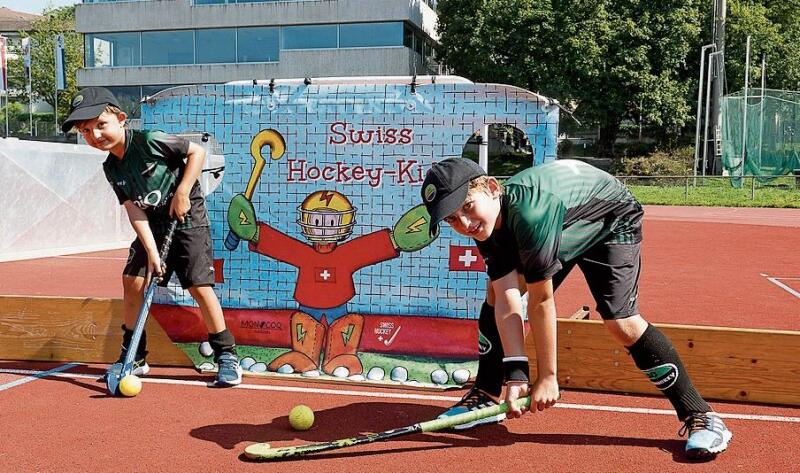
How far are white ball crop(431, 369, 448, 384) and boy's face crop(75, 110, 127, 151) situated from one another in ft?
8.67

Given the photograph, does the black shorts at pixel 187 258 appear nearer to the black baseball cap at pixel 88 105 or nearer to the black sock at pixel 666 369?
the black baseball cap at pixel 88 105

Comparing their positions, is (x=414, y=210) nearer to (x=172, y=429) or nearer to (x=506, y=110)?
(x=506, y=110)

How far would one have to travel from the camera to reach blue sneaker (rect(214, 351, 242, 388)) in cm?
518

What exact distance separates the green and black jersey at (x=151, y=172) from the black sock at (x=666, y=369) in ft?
10.1

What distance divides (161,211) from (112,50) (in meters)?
43.8

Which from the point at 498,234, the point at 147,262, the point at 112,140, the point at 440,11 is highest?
the point at 440,11

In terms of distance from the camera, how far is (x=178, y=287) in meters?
5.81

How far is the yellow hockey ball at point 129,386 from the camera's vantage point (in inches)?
193

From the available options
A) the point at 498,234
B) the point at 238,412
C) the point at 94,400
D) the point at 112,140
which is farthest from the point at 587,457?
the point at 112,140

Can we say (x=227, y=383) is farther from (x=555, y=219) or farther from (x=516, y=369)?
(x=555, y=219)

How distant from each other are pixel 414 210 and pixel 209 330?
5.52 ft

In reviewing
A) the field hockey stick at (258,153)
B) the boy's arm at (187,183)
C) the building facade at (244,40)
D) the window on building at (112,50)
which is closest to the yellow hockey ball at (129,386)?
the boy's arm at (187,183)

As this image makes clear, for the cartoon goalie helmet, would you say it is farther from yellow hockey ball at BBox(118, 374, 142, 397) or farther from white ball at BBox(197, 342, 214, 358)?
yellow hockey ball at BBox(118, 374, 142, 397)

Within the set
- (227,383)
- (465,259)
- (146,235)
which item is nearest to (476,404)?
(465,259)
